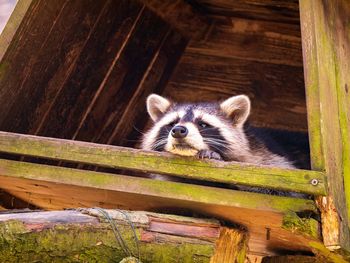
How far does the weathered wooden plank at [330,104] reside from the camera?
12.8ft

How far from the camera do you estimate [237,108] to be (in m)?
5.40

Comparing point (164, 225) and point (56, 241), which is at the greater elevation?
point (164, 225)

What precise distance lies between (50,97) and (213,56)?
1.68m

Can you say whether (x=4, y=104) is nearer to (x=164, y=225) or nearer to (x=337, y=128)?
(x=164, y=225)

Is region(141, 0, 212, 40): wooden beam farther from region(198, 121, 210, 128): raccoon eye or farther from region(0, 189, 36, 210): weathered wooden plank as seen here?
region(0, 189, 36, 210): weathered wooden plank

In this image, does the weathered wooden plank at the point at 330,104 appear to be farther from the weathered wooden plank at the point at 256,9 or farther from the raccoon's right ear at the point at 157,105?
the raccoon's right ear at the point at 157,105

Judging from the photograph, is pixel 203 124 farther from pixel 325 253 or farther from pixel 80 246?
pixel 80 246

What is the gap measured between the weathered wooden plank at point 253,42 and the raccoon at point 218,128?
1046mm

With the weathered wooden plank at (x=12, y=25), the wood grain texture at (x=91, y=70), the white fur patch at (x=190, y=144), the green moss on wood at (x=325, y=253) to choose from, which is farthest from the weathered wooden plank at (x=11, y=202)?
the green moss on wood at (x=325, y=253)

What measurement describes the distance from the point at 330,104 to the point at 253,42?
87.6 inches

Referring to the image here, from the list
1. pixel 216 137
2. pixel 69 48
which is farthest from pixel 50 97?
pixel 216 137

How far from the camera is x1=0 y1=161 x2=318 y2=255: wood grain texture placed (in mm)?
3904

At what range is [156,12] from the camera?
594cm

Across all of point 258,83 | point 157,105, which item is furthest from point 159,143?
point 258,83
